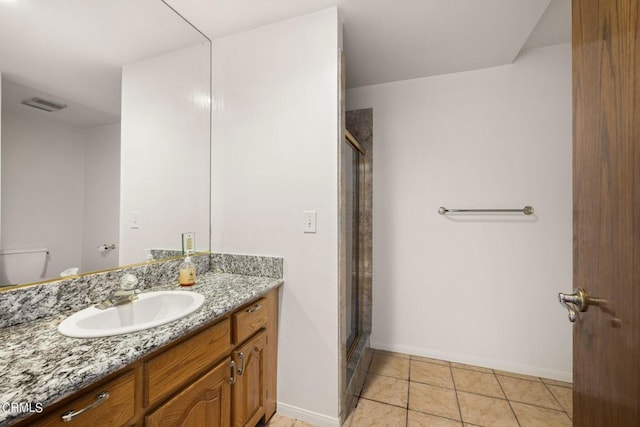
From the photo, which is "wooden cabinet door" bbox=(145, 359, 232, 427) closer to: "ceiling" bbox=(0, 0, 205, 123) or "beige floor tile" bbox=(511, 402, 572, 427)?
"ceiling" bbox=(0, 0, 205, 123)

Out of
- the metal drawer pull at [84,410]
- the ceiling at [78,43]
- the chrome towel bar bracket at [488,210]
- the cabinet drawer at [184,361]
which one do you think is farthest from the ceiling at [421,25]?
the metal drawer pull at [84,410]

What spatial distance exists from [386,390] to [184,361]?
4.58ft

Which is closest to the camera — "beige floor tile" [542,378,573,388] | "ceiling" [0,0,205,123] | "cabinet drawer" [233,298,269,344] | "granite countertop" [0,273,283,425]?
"granite countertop" [0,273,283,425]

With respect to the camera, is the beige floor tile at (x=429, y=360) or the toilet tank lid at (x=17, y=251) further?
the beige floor tile at (x=429, y=360)

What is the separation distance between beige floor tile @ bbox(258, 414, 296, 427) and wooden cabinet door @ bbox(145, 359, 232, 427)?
42 cm

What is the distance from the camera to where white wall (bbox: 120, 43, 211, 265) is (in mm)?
1284

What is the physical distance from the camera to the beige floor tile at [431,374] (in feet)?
5.95

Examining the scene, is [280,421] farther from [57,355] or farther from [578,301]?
[578,301]

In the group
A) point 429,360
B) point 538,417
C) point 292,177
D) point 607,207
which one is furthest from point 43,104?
point 538,417

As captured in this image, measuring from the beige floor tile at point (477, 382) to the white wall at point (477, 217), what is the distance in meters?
0.13

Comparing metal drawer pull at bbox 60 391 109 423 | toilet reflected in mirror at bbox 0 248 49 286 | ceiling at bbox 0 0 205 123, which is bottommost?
metal drawer pull at bbox 60 391 109 423

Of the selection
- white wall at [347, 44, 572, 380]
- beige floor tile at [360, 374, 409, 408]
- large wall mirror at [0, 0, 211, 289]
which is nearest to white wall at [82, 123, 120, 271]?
large wall mirror at [0, 0, 211, 289]

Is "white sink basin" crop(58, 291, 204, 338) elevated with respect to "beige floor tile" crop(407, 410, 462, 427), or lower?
elevated

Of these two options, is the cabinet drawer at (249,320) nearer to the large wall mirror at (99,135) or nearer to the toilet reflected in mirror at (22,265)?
the large wall mirror at (99,135)
